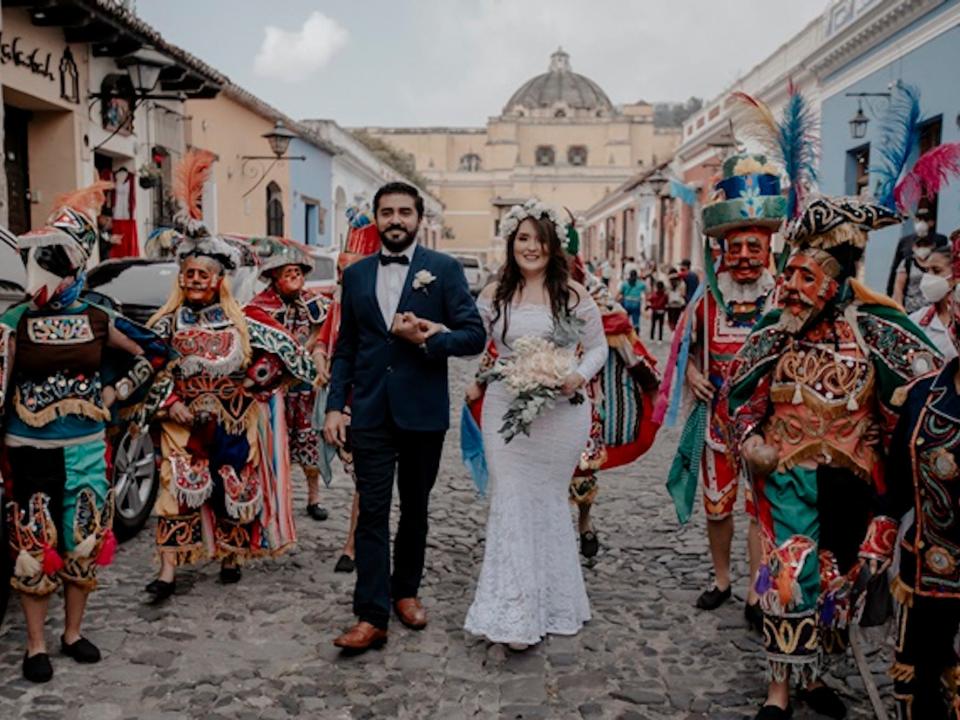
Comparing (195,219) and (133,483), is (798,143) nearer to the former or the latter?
(195,219)

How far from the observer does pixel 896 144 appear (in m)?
3.78

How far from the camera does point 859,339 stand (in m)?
3.50

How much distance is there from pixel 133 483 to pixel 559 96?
87.4m

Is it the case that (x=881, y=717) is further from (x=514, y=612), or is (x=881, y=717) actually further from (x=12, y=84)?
(x=12, y=84)

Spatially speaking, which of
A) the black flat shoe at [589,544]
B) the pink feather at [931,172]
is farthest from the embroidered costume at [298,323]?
the pink feather at [931,172]

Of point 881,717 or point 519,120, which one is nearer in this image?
point 881,717

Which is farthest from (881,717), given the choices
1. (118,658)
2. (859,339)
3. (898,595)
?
(118,658)

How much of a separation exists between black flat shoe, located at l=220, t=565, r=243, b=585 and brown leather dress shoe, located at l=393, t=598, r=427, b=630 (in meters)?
1.05

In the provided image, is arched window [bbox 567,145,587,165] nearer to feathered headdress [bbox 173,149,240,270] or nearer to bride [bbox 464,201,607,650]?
feathered headdress [bbox 173,149,240,270]

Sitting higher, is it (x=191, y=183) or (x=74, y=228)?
(x=191, y=183)

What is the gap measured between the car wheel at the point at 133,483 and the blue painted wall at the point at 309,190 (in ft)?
55.2

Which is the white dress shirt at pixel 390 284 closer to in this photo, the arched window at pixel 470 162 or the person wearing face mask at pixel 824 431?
the person wearing face mask at pixel 824 431

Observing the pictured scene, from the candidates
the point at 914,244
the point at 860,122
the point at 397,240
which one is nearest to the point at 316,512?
the point at 397,240

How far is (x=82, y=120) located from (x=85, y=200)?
344 inches
